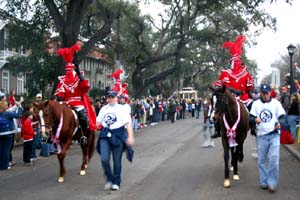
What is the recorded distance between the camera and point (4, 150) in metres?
13.5

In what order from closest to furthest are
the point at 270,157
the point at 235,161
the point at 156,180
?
1. the point at 270,157
2. the point at 156,180
3. the point at 235,161

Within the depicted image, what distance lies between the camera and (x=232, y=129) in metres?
10.7

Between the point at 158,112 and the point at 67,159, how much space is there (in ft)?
78.8

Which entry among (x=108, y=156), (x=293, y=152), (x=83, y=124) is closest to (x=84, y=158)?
(x=83, y=124)

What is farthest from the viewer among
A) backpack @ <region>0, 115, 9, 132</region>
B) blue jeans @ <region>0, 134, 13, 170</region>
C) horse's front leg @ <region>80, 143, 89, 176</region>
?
blue jeans @ <region>0, 134, 13, 170</region>

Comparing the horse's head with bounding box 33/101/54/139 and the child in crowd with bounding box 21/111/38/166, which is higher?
the horse's head with bounding box 33/101/54/139

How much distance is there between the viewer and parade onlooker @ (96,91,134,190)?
9.82 metres

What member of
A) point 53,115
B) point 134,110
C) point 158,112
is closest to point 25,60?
point 134,110

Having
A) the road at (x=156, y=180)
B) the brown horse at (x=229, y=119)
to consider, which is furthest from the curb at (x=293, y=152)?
the brown horse at (x=229, y=119)

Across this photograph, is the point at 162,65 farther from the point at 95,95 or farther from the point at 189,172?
the point at 189,172

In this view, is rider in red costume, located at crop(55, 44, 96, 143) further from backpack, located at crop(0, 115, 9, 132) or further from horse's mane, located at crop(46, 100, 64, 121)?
backpack, located at crop(0, 115, 9, 132)

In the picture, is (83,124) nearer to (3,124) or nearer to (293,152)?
(3,124)

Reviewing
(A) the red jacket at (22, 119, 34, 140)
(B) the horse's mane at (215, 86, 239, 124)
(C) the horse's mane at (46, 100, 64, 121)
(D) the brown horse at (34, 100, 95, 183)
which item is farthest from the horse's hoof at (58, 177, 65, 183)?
(B) the horse's mane at (215, 86, 239, 124)

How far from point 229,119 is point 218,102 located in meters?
0.73
